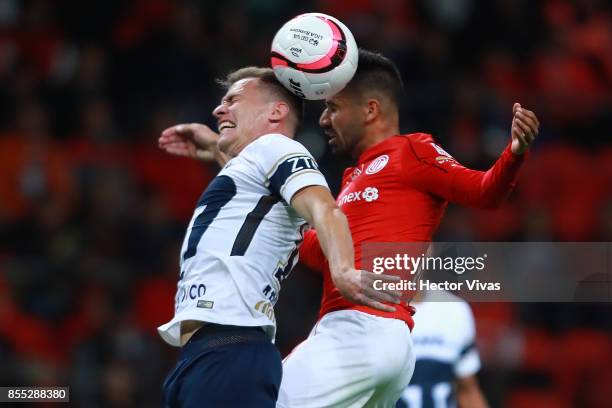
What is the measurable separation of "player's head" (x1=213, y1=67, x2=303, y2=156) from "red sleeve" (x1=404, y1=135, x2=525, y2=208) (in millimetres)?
586

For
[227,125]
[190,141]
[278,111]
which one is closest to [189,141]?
[190,141]

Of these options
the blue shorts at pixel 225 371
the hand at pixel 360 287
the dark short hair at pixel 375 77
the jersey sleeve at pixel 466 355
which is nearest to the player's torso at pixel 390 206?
the dark short hair at pixel 375 77

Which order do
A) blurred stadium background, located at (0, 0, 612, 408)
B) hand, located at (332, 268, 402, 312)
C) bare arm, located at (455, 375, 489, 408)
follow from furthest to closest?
blurred stadium background, located at (0, 0, 612, 408), bare arm, located at (455, 375, 489, 408), hand, located at (332, 268, 402, 312)

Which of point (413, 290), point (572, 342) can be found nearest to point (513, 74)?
point (572, 342)

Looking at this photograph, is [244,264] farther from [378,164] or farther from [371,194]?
[378,164]

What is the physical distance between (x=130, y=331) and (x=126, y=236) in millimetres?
1041

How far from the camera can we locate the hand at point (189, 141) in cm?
611

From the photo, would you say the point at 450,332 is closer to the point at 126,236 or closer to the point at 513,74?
the point at 126,236

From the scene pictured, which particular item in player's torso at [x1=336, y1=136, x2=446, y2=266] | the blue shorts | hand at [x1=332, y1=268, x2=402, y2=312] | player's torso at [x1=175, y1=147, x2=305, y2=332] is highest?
player's torso at [x1=336, y1=136, x2=446, y2=266]

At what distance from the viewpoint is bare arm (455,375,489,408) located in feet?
21.5

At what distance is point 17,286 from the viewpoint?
9297mm

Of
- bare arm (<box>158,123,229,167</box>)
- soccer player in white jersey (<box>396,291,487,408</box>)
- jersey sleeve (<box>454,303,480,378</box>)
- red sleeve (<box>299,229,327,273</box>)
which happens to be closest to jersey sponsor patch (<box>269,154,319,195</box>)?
red sleeve (<box>299,229,327,273</box>)

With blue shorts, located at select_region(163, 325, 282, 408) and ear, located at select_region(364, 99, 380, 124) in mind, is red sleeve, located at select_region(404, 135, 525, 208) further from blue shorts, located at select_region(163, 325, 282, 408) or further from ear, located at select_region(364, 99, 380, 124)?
blue shorts, located at select_region(163, 325, 282, 408)

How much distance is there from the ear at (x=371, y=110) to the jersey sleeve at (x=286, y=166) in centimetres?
77
